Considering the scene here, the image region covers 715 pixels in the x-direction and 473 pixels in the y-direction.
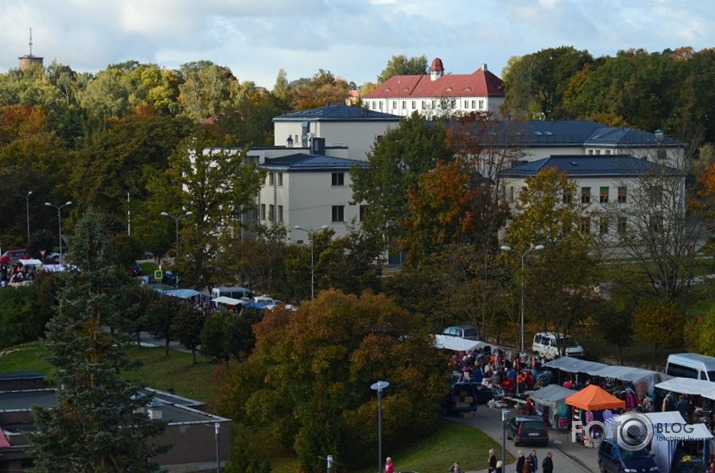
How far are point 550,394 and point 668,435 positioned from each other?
6563 millimetres

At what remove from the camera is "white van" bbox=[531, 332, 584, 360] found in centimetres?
4875

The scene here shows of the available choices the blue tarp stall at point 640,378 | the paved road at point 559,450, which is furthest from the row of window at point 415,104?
the paved road at point 559,450

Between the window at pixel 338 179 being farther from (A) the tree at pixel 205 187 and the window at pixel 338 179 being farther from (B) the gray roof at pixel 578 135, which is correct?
(B) the gray roof at pixel 578 135

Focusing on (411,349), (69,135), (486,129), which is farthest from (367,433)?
(69,135)

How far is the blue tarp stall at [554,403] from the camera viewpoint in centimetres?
3794

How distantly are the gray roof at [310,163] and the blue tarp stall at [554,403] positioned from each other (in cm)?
3872

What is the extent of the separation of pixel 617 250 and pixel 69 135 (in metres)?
75.1

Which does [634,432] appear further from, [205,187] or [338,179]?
[338,179]

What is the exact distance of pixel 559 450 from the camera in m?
35.8

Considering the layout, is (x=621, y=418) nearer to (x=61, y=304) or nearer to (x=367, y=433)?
(x=367, y=433)

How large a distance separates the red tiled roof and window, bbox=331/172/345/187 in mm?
87748

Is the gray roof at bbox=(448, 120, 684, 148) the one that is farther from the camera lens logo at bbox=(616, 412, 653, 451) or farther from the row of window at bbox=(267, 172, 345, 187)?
the camera lens logo at bbox=(616, 412, 653, 451)

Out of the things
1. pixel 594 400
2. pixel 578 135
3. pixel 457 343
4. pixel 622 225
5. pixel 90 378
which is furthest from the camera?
pixel 578 135

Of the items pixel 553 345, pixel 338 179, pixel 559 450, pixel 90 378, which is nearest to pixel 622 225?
pixel 553 345
